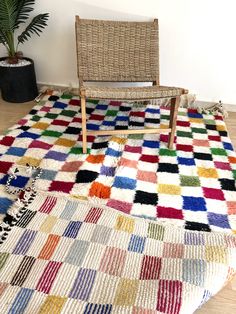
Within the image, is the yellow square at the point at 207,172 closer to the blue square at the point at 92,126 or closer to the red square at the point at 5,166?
the blue square at the point at 92,126

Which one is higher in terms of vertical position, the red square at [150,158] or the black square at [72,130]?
the black square at [72,130]

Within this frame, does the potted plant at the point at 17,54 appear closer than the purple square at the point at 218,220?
No

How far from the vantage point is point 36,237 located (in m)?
1.31

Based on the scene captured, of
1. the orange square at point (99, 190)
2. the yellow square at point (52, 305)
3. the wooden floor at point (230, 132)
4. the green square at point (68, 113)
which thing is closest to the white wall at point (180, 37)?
the wooden floor at point (230, 132)

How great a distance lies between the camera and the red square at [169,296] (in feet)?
3.33

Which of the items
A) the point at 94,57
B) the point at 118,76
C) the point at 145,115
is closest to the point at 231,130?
the point at 145,115

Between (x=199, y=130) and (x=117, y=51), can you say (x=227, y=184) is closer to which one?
(x=199, y=130)

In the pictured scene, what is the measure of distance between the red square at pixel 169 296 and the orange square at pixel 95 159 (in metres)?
0.82

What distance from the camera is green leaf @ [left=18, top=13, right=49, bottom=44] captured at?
7.43ft

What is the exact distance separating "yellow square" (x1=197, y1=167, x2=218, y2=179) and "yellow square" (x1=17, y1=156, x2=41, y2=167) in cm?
90

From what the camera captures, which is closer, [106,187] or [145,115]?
[106,187]

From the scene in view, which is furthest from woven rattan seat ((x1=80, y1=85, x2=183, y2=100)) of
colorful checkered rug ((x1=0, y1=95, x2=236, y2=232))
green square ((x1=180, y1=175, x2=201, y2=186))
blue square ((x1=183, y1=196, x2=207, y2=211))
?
blue square ((x1=183, y1=196, x2=207, y2=211))

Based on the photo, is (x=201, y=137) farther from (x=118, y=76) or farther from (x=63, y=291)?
(x=63, y=291)

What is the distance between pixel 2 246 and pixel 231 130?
166 cm
